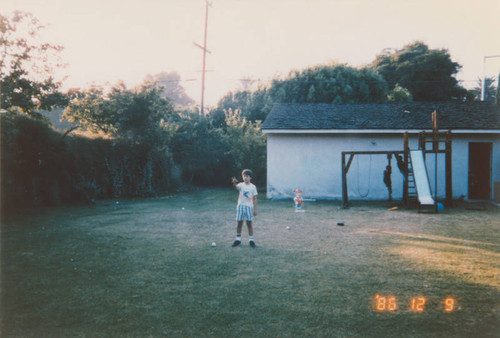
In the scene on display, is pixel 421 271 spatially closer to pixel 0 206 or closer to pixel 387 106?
pixel 0 206

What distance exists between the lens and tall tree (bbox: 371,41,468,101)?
3434 cm

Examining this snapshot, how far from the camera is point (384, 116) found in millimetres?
16969

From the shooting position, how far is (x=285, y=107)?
1902cm

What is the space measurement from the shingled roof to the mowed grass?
21.3 ft

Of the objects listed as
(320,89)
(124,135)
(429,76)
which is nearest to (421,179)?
(124,135)

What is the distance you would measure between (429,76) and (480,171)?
20118 millimetres

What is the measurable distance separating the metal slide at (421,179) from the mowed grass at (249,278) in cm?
205

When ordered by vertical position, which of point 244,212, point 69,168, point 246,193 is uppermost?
point 69,168

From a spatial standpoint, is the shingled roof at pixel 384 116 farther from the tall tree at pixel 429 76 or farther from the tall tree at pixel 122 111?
the tall tree at pixel 429 76

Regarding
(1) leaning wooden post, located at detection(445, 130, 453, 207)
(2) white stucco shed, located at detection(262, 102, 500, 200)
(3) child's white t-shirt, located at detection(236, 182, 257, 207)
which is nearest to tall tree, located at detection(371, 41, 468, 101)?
(2) white stucco shed, located at detection(262, 102, 500, 200)

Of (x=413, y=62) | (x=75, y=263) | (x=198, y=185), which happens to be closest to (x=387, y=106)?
(x=198, y=185)

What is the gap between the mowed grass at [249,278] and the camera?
397cm

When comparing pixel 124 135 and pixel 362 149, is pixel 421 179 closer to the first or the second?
pixel 362 149

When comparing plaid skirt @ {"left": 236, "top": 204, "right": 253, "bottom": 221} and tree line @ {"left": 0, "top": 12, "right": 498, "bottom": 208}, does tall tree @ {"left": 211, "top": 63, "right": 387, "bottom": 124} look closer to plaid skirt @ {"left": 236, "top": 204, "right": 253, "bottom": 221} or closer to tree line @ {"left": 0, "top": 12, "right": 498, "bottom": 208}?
tree line @ {"left": 0, "top": 12, "right": 498, "bottom": 208}
